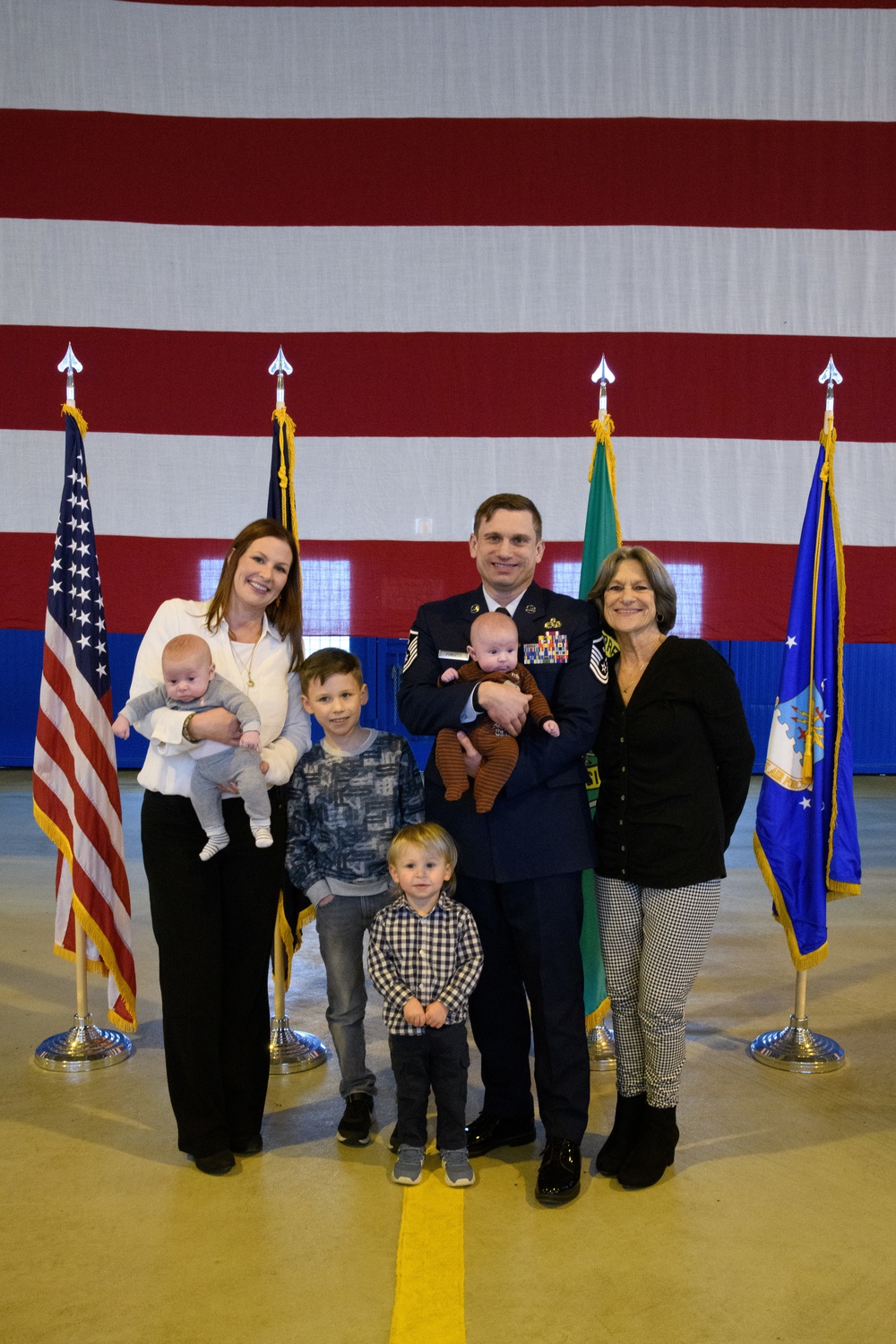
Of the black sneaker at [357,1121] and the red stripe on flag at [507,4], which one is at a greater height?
the red stripe on flag at [507,4]

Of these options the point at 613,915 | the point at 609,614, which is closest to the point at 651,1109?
the point at 613,915

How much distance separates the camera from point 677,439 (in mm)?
4969

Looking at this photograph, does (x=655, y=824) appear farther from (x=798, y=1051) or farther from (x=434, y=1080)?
(x=798, y=1051)

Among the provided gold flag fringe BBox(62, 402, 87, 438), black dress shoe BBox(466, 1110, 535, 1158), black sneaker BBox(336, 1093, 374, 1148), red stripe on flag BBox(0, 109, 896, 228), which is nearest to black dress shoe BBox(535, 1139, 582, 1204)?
black dress shoe BBox(466, 1110, 535, 1158)

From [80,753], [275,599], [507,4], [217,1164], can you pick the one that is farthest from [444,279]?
[217,1164]

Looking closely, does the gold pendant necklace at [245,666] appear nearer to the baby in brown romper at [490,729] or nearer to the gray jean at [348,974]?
the baby in brown romper at [490,729]

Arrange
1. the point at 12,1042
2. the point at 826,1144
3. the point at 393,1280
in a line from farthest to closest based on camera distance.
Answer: the point at 12,1042 < the point at 826,1144 < the point at 393,1280

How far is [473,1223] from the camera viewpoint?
2766 millimetres

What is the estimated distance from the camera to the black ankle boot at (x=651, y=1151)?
2.96 m

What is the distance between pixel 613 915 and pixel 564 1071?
43cm

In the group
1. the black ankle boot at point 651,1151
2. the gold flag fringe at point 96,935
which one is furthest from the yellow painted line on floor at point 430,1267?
the gold flag fringe at point 96,935

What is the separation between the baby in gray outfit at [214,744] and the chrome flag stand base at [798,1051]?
206 cm

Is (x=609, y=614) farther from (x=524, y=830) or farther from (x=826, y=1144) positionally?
(x=826, y=1144)

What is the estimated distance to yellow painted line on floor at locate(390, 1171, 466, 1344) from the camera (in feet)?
7.68
